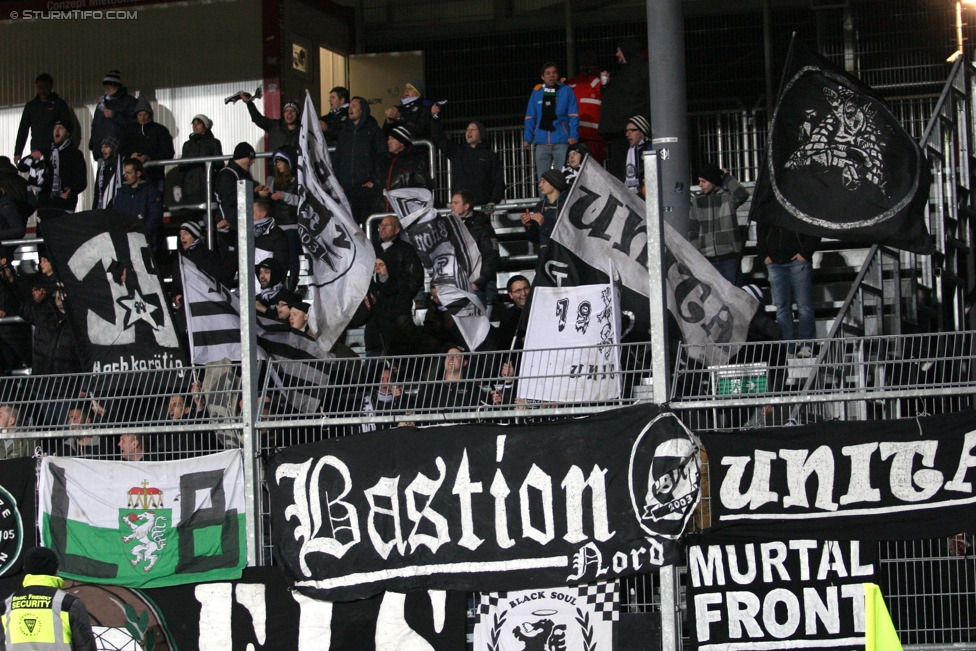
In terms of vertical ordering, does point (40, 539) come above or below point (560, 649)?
above

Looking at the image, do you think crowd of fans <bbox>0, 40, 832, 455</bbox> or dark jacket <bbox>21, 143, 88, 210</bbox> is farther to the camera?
dark jacket <bbox>21, 143, 88, 210</bbox>

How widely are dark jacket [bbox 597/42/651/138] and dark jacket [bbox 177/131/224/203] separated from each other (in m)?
5.13

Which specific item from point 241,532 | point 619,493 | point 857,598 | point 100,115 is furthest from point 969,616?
point 100,115

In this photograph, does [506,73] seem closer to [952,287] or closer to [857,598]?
[952,287]

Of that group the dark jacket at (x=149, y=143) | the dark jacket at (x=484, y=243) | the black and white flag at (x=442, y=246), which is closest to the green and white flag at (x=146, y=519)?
the black and white flag at (x=442, y=246)

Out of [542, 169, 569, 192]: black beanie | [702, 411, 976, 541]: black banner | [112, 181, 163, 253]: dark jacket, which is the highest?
[112, 181, 163, 253]: dark jacket

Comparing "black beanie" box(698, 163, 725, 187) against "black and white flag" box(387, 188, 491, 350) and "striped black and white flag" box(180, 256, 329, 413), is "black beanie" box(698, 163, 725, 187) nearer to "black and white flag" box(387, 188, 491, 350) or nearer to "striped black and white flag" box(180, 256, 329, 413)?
"black and white flag" box(387, 188, 491, 350)

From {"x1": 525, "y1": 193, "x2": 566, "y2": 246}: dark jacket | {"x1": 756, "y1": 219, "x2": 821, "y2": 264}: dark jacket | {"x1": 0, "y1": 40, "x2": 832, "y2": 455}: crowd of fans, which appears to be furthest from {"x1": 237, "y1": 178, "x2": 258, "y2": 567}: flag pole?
{"x1": 756, "y1": 219, "x2": 821, "y2": 264}: dark jacket

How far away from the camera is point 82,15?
20.0 meters

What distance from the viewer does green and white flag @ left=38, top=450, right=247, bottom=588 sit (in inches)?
337

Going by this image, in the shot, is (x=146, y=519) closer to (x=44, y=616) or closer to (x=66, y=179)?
(x=44, y=616)

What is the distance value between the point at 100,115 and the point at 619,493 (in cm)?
1168

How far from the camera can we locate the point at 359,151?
14.8 m

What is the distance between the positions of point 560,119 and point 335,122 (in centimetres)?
272
